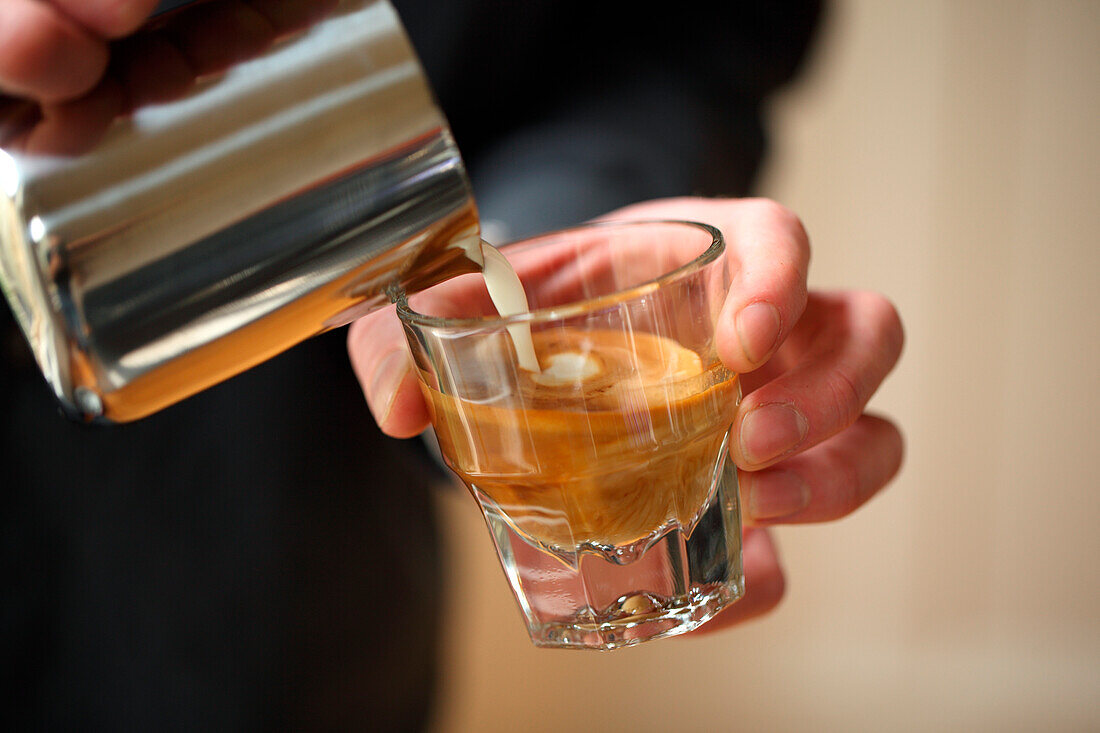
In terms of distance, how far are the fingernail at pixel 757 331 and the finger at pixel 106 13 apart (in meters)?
0.28

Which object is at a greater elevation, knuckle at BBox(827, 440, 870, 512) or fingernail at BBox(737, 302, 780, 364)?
fingernail at BBox(737, 302, 780, 364)

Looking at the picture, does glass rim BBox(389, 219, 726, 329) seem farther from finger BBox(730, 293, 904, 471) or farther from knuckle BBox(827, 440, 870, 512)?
knuckle BBox(827, 440, 870, 512)

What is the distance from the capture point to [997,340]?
1.59 meters

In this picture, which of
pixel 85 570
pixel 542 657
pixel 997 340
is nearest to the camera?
pixel 85 570

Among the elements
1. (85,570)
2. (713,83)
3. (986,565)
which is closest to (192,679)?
(85,570)

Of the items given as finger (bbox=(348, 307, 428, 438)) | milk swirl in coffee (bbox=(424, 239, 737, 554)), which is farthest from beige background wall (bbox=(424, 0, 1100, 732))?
milk swirl in coffee (bbox=(424, 239, 737, 554))

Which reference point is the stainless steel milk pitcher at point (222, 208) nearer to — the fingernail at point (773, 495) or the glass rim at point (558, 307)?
the glass rim at point (558, 307)

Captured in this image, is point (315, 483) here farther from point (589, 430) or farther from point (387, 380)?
point (589, 430)

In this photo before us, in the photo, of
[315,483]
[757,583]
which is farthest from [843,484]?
[315,483]

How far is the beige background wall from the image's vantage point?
1483 millimetres

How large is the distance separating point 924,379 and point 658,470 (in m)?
1.37

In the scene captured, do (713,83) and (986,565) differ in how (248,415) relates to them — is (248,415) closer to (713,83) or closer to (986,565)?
(713,83)

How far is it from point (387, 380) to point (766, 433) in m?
0.21

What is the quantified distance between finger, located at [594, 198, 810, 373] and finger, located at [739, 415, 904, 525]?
125mm
